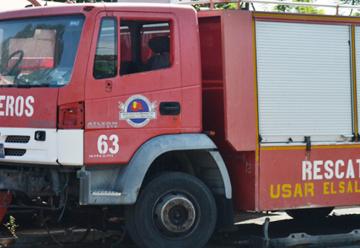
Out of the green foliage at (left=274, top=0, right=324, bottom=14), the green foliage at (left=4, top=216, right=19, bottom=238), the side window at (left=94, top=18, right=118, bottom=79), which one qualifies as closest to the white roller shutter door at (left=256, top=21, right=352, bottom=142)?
the green foliage at (left=274, top=0, right=324, bottom=14)

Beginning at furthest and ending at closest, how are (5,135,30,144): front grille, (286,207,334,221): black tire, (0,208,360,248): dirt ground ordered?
(286,207,334,221): black tire → (0,208,360,248): dirt ground → (5,135,30,144): front grille

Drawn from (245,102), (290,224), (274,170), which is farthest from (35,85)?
(290,224)

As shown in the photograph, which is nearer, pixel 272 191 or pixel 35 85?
pixel 35 85

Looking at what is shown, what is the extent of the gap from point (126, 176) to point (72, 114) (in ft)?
2.71

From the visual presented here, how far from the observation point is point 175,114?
687 centimetres

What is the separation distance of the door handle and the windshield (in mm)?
1026

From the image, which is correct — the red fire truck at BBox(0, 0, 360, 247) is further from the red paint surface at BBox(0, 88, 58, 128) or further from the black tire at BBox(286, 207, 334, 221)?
the black tire at BBox(286, 207, 334, 221)

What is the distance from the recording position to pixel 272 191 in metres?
7.39

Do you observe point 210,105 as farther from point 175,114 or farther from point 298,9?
point 298,9

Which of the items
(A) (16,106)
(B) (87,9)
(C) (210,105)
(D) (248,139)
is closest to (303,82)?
(D) (248,139)

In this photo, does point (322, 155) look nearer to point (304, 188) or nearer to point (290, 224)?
point (304, 188)

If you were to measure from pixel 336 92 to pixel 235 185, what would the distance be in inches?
66.0

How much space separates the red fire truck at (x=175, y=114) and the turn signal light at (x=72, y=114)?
0.01m

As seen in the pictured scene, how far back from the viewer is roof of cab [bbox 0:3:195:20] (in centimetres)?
657
